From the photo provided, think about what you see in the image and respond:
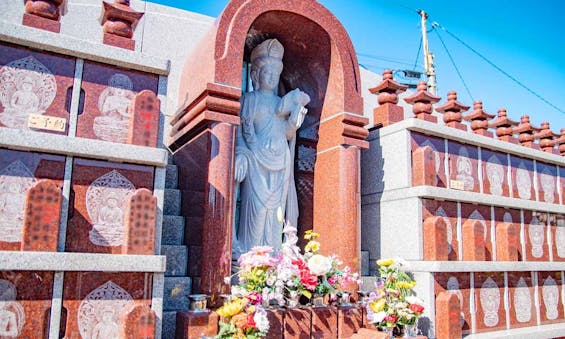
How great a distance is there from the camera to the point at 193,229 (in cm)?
527

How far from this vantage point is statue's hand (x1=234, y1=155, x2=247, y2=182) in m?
5.91

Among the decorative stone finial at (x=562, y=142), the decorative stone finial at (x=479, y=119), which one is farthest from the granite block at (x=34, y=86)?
the decorative stone finial at (x=562, y=142)

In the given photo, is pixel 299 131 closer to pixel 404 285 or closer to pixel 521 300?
pixel 404 285

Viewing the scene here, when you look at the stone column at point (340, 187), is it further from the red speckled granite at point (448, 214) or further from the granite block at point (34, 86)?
the granite block at point (34, 86)

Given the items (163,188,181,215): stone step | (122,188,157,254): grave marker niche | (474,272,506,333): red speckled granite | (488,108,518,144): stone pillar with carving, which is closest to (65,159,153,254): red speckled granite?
(122,188,157,254): grave marker niche

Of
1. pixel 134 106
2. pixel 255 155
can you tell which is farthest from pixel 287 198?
pixel 134 106

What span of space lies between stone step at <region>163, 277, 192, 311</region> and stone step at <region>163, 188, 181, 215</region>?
94cm

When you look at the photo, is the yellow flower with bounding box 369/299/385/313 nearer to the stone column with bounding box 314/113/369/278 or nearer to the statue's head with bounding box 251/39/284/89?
the stone column with bounding box 314/113/369/278

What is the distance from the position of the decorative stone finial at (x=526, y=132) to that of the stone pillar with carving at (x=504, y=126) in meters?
0.28

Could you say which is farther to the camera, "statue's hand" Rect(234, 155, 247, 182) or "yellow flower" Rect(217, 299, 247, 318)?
"statue's hand" Rect(234, 155, 247, 182)

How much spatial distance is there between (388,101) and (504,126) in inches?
88.0

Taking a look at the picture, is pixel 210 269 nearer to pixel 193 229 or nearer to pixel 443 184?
pixel 193 229

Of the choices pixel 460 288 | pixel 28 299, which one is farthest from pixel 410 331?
pixel 28 299

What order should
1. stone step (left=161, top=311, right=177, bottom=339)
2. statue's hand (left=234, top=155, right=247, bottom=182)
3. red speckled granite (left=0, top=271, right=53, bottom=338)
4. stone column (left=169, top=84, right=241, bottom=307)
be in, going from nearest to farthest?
red speckled granite (left=0, top=271, right=53, bottom=338), stone step (left=161, top=311, right=177, bottom=339), stone column (left=169, top=84, right=241, bottom=307), statue's hand (left=234, top=155, right=247, bottom=182)
